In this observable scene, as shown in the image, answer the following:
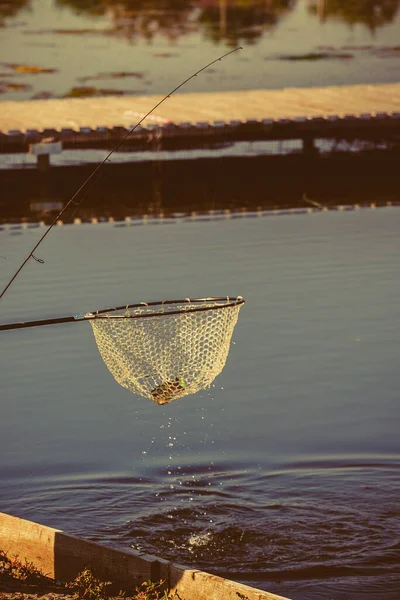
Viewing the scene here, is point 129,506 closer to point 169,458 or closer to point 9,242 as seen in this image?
point 169,458

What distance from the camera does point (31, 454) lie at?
1393 centimetres

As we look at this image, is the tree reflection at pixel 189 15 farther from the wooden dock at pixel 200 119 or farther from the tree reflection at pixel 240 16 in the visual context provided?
the wooden dock at pixel 200 119

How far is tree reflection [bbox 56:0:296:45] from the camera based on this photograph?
214 feet

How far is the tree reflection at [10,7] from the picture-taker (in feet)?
226

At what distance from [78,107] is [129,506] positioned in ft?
78.5

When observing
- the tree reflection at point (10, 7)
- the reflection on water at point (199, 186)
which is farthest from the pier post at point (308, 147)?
the tree reflection at point (10, 7)

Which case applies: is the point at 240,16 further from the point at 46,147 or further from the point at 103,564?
the point at 103,564

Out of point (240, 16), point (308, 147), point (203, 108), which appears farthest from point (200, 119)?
point (240, 16)

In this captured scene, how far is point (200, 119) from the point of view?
3231cm

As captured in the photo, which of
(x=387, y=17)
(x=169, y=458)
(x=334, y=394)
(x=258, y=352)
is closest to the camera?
(x=169, y=458)

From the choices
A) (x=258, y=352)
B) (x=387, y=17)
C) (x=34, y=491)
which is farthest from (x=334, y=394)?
(x=387, y=17)

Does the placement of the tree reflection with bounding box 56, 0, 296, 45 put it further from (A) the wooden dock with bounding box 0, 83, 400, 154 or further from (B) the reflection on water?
(B) the reflection on water

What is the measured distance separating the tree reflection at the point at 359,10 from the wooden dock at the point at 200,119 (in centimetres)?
3393

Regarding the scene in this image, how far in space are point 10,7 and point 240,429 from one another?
5903 cm
